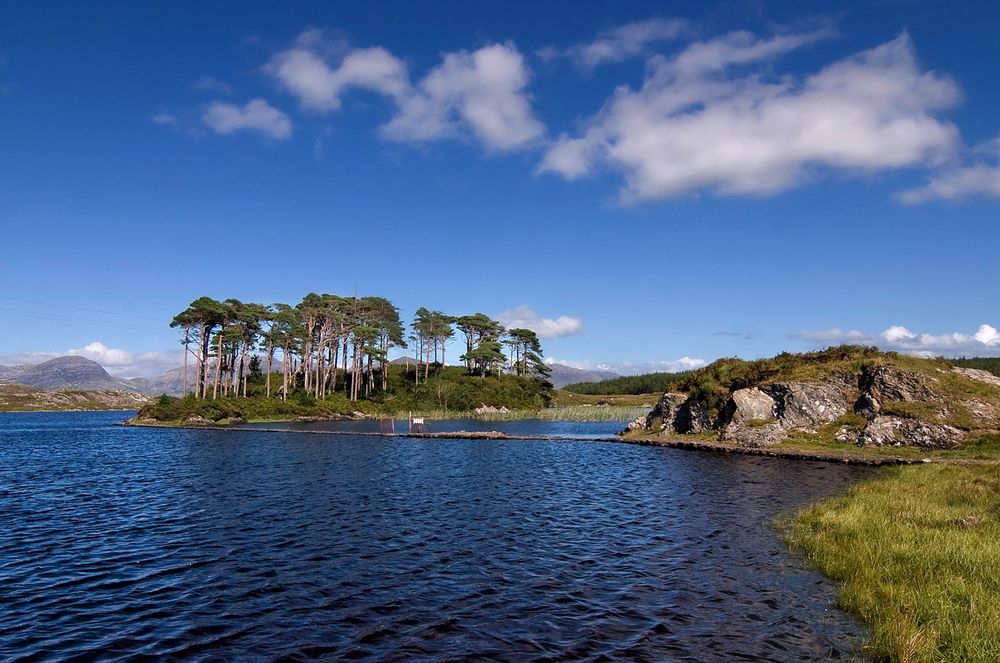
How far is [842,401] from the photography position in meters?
55.8

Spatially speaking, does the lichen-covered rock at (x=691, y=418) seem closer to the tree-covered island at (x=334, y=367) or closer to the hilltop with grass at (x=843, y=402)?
the hilltop with grass at (x=843, y=402)

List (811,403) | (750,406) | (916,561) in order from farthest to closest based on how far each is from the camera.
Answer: (750,406) < (811,403) < (916,561)

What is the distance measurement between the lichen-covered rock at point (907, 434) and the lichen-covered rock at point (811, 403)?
4641 millimetres

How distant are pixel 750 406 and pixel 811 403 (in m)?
5.87

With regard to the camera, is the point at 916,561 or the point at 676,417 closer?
the point at 916,561

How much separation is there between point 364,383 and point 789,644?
140 m

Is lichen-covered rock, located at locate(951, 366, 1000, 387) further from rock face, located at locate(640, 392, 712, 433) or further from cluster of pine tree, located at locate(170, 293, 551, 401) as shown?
cluster of pine tree, located at locate(170, 293, 551, 401)

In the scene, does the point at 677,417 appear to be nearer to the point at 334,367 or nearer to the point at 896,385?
the point at 896,385

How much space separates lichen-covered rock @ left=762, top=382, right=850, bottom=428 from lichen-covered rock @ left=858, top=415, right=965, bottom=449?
15.2 ft

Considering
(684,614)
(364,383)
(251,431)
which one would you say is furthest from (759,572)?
(364,383)

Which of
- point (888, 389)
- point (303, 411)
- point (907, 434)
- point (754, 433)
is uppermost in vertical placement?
point (888, 389)

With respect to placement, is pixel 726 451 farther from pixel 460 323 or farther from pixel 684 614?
pixel 460 323

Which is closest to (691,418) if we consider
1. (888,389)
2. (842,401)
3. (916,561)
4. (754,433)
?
(754,433)

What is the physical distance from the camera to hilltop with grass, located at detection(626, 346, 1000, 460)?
47750 millimetres
